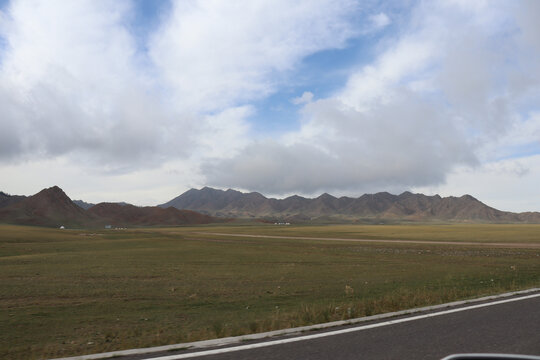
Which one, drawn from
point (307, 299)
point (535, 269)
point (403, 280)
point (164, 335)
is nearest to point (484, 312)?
point (307, 299)

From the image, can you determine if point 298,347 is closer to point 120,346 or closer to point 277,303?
point 120,346

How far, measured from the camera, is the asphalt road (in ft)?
21.8

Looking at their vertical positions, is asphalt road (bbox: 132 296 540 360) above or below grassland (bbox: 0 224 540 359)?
above

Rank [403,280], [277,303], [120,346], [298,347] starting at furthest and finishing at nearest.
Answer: [403,280]
[277,303]
[120,346]
[298,347]

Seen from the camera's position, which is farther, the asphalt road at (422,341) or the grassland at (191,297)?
the grassland at (191,297)

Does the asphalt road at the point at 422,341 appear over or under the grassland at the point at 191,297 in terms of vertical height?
over

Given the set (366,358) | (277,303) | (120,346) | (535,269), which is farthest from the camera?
(535,269)

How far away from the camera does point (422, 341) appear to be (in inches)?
290

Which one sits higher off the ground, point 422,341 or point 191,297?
point 422,341

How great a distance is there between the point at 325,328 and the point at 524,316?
5.01 meters

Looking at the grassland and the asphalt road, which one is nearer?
the asphalt road

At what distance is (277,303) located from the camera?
14438mm

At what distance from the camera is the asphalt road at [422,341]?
261 inches

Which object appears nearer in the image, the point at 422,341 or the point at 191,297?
the point at 422,341
